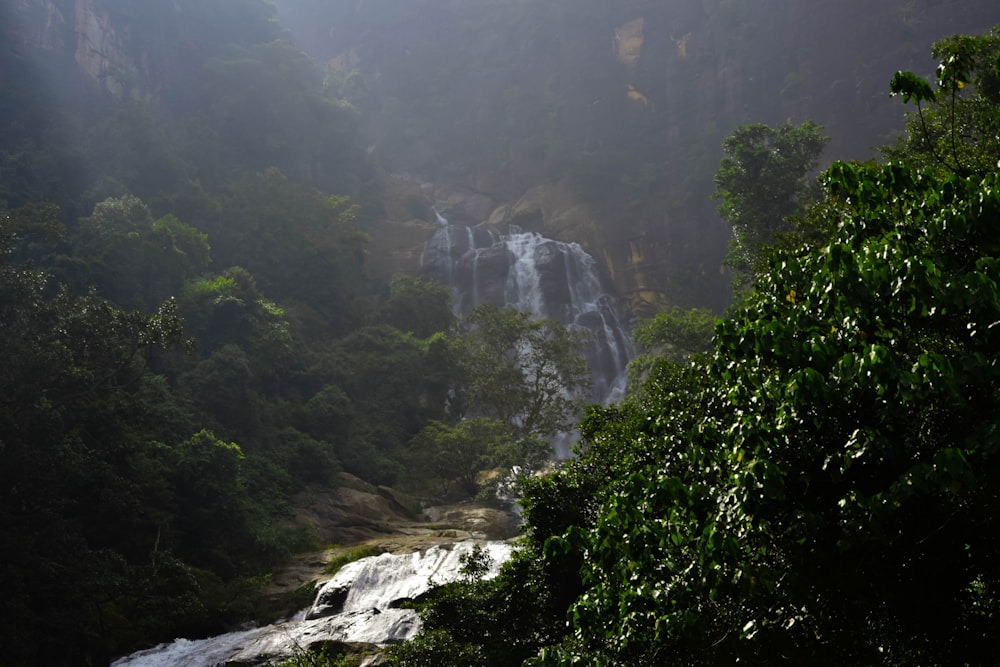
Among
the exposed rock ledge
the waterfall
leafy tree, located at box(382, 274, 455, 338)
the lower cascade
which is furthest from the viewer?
the waterfall

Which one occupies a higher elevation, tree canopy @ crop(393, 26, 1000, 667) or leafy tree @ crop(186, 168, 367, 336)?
leafy tree @ crop(186, 168, 367, 336)

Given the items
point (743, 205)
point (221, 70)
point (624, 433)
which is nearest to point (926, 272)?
point (624, 433)

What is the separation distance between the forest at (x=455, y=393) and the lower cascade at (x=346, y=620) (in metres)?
0.92

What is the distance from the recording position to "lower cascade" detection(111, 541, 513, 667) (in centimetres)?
1377

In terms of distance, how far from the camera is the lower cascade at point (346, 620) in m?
13.8

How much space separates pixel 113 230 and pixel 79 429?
1458 cm

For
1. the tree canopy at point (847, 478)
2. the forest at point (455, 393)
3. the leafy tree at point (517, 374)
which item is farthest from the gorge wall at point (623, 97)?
the tree canopy at point (847, 478)

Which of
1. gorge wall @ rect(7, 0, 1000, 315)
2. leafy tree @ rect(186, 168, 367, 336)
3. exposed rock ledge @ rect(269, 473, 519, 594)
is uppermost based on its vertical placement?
gorge wall @ rect(7, 0, 1000, 315)

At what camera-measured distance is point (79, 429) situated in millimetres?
17047

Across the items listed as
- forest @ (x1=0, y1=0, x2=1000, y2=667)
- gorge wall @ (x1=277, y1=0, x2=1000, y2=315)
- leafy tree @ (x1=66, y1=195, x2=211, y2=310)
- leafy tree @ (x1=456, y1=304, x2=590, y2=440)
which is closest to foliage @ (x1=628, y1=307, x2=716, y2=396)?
forest @ (x1=0, y1=0, x2=1000, y2=667)

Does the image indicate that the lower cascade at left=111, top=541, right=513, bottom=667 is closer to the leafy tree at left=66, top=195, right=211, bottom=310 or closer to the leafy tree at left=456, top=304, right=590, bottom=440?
the leafy tree at left=66, top=195, right=211, bottom=310

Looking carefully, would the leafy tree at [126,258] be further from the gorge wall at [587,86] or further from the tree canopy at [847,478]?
the tree canopy at [847,478]

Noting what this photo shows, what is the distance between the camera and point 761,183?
2683cm

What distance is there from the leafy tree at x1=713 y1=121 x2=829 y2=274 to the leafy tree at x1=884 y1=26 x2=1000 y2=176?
5944mm
